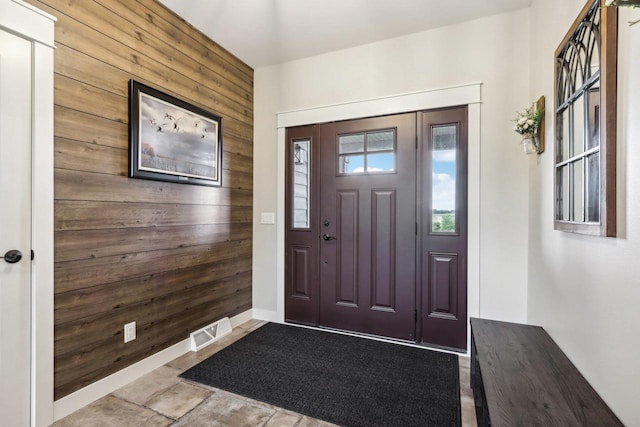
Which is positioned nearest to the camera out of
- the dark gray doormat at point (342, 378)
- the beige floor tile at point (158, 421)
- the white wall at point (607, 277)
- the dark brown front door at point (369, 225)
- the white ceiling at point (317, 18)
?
the white wall at point (607, 277)

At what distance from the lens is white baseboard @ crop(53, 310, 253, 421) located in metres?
1.83

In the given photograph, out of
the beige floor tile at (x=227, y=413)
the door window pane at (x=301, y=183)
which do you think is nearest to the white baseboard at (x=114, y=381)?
the beige floor tile at (x=227, y=413)

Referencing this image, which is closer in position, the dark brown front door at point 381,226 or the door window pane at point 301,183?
the dark brown front door at point 381,226

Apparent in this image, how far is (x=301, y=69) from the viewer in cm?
330

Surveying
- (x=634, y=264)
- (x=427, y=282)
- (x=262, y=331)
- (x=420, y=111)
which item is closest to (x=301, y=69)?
(x=420, y=111)

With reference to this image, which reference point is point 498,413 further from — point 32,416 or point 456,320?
point 32,416

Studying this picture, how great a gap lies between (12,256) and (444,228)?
2.85 metres

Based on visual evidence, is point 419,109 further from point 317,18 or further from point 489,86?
point 317,18

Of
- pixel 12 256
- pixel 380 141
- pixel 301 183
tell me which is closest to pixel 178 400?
pixel 12 256

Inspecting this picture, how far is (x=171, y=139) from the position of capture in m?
2.45

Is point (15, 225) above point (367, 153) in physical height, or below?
below

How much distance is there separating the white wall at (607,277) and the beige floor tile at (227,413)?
1.61 metres

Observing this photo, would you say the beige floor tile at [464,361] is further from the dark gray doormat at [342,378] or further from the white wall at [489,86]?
the white wall at [489,86]

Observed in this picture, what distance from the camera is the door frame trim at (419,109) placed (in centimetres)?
259
